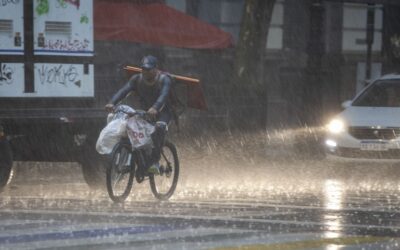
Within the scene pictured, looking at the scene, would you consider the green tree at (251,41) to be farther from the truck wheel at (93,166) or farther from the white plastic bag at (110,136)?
the white plastic bag at (110,136)

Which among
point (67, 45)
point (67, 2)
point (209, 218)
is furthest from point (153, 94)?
point (67, 2)

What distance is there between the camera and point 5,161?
13195 millimetres

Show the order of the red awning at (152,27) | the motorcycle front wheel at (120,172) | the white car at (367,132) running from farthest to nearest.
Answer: the red awning at (152,27) < the white car at (367,132) < the motorcycle front wheel at (120,172)

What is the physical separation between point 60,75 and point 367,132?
4.97m

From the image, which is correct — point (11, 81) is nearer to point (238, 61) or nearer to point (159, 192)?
point (159, 192)

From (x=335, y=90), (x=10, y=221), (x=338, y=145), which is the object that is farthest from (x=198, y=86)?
(x=335, y=90)

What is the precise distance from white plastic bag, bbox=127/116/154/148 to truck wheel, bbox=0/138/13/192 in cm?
192

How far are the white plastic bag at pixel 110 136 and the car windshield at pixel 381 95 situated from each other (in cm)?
732

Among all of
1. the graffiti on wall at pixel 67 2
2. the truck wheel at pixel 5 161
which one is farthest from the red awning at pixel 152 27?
the truck wheel at pixel 5 161

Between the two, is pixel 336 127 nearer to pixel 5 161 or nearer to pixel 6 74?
pixel 6 74

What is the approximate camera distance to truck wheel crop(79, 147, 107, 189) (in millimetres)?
13664

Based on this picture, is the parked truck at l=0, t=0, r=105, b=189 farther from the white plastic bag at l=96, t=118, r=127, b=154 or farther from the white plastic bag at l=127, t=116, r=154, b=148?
the white plastic bag at l=127, t=116, r=154, b=148

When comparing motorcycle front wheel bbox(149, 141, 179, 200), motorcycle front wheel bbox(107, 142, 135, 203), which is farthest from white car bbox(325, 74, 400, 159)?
motorcycle front wheel bbox(107, 142, 135, 203)

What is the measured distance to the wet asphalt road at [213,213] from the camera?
29.5ft
